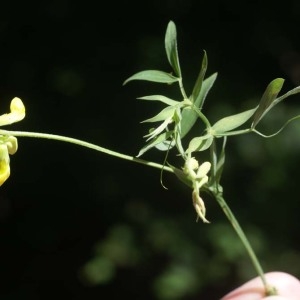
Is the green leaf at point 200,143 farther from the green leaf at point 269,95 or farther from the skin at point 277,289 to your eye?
the skin at point 277,289

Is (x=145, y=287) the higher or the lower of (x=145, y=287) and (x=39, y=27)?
the lower

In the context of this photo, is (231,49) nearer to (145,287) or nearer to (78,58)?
(78,58)

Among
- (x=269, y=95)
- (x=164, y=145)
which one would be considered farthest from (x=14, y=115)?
(x=269, y=95)

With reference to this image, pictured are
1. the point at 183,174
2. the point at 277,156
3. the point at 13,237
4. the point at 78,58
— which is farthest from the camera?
the point at 13,237

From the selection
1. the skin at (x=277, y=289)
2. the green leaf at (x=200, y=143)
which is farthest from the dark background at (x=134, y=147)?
the green leaf at (x=200, y=143)

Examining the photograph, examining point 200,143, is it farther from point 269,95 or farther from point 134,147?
point 134,147

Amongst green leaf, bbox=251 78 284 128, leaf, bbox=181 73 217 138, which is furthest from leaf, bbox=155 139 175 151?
green leaf, bbox=251 78 284 128

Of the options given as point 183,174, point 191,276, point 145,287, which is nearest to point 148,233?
point 191,276
